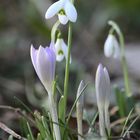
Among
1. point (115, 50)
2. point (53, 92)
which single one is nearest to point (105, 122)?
point (53, 92)

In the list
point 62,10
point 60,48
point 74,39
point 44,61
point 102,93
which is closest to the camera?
point 44,61

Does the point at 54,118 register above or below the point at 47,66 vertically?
below

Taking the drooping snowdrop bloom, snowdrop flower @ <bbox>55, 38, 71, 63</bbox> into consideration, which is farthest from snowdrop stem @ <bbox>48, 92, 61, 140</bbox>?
snowdrop flower @ <bbox>55, 38, 71, 63</bbox>

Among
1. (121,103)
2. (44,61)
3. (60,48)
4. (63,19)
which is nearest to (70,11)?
(63,19)

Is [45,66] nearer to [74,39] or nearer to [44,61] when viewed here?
[44,61]

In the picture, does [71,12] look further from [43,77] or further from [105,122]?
[105,122]

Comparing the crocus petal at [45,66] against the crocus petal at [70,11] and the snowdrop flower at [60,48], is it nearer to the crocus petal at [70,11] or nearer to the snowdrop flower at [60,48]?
the crocus petal at [70,11]

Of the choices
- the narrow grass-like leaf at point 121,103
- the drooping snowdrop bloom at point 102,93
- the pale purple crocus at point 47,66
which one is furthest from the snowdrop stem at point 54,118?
the narrow grass-like leaf at point 121,103

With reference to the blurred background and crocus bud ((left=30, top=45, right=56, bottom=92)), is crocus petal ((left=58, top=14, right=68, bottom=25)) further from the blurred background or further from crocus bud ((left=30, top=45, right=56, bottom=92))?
the blurred background
